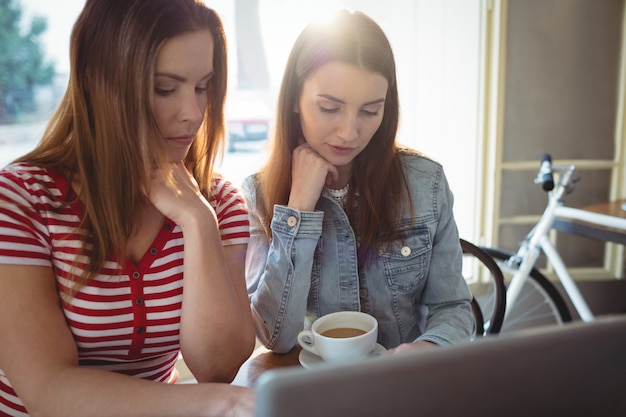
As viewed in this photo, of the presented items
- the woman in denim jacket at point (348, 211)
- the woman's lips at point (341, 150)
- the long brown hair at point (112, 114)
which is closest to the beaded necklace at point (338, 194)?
the woman in denim jacket at point (348, 211)

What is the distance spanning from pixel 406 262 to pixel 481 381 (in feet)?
2.50

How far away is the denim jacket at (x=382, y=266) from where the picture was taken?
111cm

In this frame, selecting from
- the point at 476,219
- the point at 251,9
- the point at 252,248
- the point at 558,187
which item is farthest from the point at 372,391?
the point at 476,219

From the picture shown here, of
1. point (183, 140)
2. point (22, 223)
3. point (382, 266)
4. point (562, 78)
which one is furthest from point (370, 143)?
point (562, 78)

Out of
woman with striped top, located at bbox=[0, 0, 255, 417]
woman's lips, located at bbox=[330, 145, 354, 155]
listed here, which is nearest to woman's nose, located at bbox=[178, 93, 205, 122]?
woman with striped top, located at bbox=[0, 0, 255, 417]

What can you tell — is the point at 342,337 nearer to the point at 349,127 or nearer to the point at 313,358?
the point at 313,358

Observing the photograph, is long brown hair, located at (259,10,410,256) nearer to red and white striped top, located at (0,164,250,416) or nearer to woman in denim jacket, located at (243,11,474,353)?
woman in denim jacket, located at (243,11,474,353)

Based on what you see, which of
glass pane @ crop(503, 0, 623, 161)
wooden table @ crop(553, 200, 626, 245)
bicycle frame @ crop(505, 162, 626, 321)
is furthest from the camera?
glass pane @ crop(503, 0, 623, 161)

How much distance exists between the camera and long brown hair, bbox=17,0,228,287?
836 millimetres

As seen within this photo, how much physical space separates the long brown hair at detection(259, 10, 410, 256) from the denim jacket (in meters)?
0.04

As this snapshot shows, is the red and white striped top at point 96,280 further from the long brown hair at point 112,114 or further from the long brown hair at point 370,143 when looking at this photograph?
the long brown hair at point 370,143

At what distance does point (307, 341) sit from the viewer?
37.2 inches

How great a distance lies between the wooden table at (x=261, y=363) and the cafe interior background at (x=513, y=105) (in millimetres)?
1199

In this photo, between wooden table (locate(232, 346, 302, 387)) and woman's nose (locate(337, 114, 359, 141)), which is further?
woman's nose (locate(337, 114, 359, 141))
